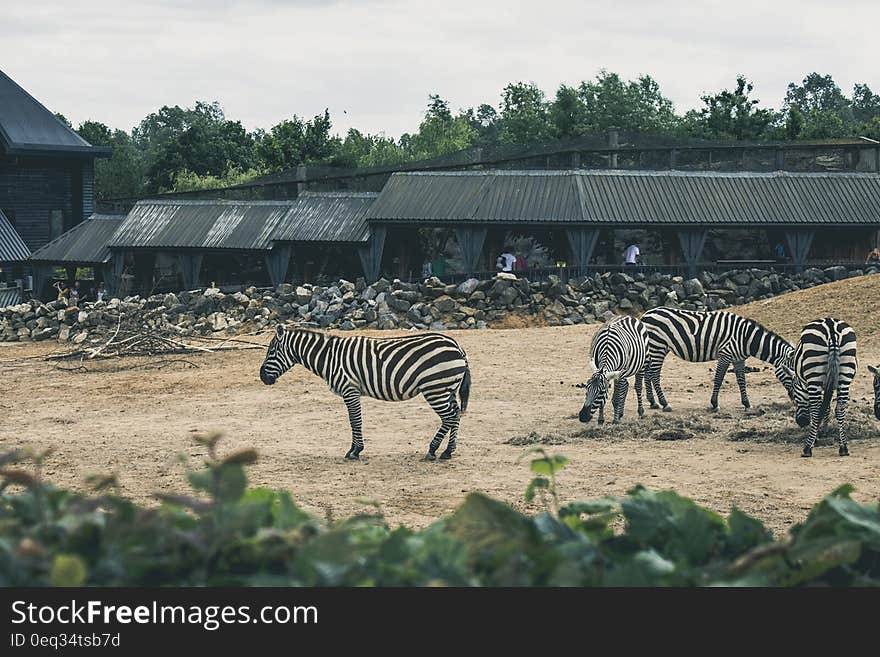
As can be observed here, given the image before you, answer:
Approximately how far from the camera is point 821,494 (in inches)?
485

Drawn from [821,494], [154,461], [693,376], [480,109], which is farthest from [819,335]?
[480,109]

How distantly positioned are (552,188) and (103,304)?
13.2 metres

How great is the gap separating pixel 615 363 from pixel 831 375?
119 inches

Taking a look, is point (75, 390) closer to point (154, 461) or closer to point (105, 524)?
point (154, 461)

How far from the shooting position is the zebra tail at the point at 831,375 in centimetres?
1435

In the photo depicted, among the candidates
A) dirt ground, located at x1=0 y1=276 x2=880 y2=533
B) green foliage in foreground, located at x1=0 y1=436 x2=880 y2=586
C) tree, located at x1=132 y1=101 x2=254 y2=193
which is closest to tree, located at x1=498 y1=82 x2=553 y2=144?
tree, located at x1=132 y1=101 x2=254 y2=193

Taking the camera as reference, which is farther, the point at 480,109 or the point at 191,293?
the point at 480,109

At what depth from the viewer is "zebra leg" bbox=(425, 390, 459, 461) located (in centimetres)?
1444

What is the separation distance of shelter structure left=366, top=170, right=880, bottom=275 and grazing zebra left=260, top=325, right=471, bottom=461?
64.3 ft

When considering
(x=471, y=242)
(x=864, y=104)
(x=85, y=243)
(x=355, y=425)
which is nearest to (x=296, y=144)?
(x=85, y=243)

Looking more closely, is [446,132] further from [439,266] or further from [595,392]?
[595,392]

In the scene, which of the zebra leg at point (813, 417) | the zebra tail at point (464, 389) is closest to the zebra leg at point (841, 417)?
the zebra leg at point (813, 417)

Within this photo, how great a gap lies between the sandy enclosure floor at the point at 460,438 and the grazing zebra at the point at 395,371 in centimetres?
59

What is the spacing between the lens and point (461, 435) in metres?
16.2
